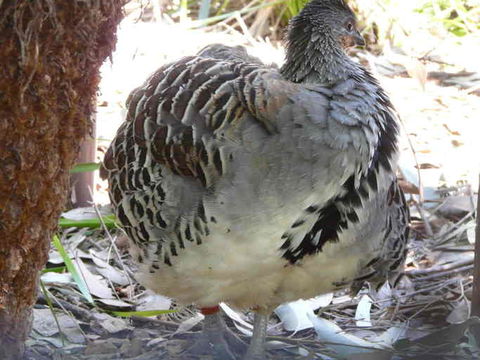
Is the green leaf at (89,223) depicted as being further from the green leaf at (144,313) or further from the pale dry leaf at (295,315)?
the pale dry leaf at (295,315)

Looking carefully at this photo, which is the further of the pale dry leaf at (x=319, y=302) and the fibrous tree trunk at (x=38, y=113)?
the pale dry leaf at (x=319, y=302)

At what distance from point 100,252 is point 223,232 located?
150 cm

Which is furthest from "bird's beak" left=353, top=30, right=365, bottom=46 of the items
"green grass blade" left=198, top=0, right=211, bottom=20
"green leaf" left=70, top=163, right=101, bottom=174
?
"green grass blade" left=198, top=0, right=211, bottom=20

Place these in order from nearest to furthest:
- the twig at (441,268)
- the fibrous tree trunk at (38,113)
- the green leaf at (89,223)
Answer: the fibrous tree trunk at (38,113) < the twig at (441,268) < the green leaf at (89,223)

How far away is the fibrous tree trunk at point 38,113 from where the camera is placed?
2256 mm

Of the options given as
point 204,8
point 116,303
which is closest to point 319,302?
point 116,303

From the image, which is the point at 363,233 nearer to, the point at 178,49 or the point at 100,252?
the point at 100,252

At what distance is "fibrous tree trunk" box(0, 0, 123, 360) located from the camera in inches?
88.8

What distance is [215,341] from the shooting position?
344 centimetres

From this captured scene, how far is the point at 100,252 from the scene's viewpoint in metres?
4.12

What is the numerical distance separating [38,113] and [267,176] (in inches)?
28.4

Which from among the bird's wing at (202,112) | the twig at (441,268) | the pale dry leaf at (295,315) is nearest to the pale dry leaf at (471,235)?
the twig at (441,268)

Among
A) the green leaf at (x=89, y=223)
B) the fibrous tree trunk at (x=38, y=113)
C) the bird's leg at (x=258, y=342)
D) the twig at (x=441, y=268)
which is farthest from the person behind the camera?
the green leaf at (x=89, y=223)

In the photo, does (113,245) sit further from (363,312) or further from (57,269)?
(363,312)
